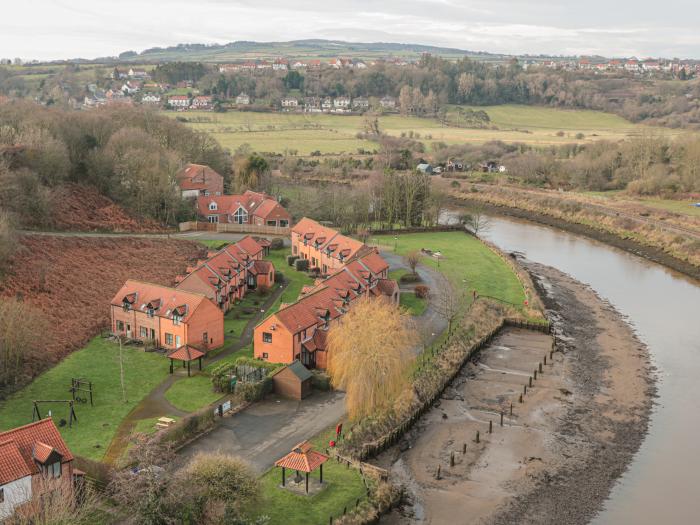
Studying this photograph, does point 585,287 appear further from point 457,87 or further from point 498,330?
point 457,87

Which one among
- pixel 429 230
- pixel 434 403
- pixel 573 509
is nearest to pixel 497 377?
pixel 434 403

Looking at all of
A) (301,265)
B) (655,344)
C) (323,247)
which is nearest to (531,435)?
(655,344)

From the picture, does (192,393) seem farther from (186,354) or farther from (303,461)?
(303,461)

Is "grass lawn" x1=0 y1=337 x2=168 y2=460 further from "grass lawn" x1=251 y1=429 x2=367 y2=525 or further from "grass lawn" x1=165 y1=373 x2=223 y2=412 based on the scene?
"grass lawn" x1=251 y1=429 x2=367 y2=525

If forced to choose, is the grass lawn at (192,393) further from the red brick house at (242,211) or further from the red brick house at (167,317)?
the red brick house at (242,211)

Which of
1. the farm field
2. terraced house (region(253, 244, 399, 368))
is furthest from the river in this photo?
the farm field
